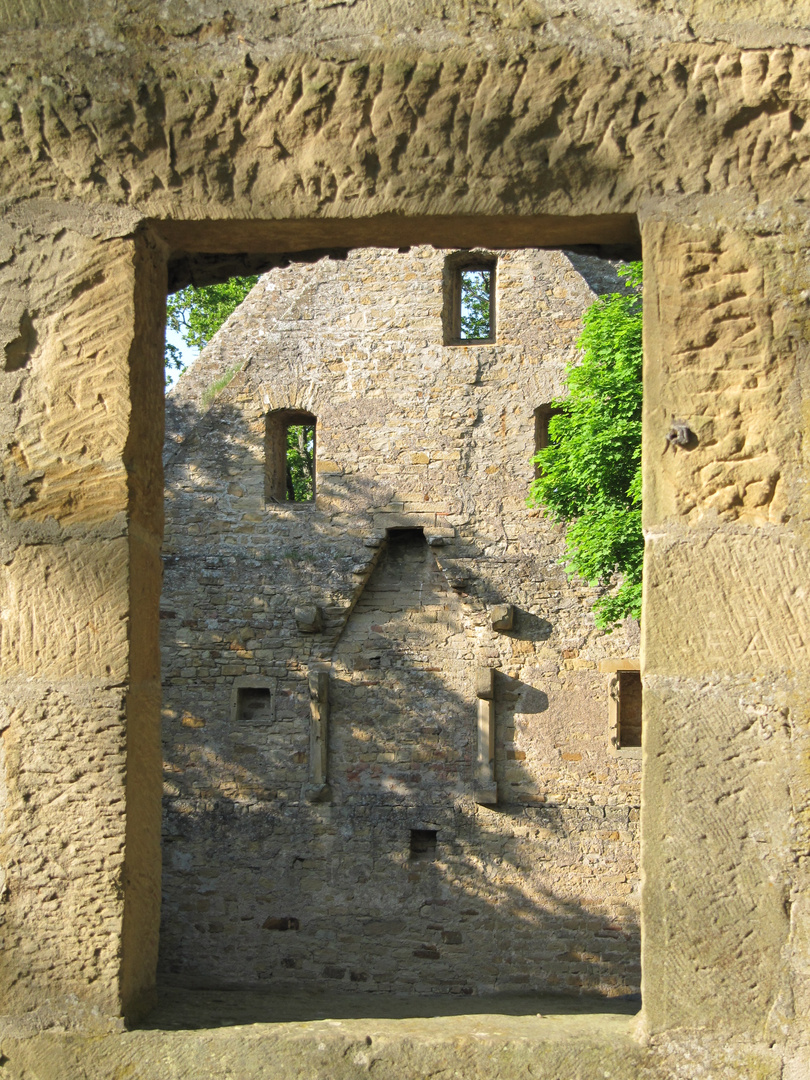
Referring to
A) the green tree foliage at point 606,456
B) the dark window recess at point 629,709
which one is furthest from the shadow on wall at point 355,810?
the green tree foliage at point 606,456

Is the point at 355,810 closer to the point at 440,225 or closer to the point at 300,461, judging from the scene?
the point at 440,225

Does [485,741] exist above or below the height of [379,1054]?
below

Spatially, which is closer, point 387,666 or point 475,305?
point 387,666

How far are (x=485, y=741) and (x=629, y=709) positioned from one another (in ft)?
5.00

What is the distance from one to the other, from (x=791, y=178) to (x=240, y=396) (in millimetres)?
9487

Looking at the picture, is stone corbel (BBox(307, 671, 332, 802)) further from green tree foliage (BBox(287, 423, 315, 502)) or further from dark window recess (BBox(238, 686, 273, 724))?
green tree foliage (BBox(287, 423, 315, 502))

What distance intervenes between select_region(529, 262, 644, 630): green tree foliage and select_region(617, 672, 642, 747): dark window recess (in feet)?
3.12

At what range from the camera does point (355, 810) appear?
10273 millimetres

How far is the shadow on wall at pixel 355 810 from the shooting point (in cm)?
1002

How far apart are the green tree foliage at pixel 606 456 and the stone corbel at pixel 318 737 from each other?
2.84 metres

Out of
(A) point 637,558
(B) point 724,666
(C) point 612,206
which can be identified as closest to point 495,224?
(C) point 612,206

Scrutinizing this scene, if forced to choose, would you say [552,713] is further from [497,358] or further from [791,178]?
[791,178]

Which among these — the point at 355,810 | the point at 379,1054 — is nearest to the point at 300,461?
the point at 355,810

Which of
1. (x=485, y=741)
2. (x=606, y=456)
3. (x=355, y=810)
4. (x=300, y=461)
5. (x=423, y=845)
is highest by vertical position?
(x=300, y=461)
